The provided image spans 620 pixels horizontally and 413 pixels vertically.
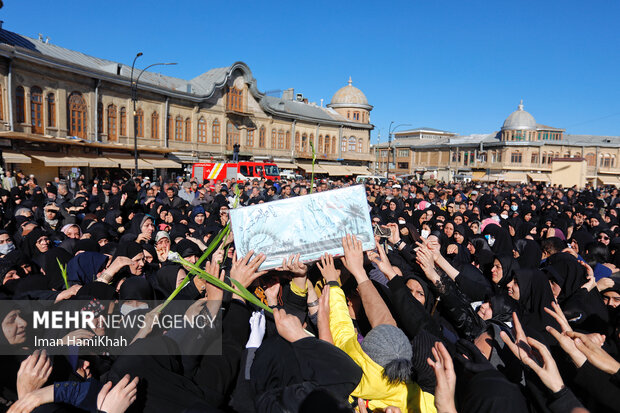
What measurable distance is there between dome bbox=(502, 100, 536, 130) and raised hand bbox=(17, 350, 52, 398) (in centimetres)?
6455

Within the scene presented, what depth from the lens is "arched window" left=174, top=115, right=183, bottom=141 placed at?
33031mm

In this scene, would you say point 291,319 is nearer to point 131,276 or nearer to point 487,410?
point 487,410

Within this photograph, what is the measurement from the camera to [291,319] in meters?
2.33

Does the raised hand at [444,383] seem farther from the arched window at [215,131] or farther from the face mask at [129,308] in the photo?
→ the arched window at [215,131]

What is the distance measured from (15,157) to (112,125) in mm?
8228

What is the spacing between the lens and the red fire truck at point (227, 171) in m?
24.2

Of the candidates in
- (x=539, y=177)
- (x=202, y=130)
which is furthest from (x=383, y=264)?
(x=539, y=177)

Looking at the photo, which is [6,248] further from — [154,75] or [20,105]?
[154,75]

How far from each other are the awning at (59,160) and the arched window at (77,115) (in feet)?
7.88

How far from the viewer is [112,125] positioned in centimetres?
2861

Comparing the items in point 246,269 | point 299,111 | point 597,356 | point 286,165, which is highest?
point 299,111

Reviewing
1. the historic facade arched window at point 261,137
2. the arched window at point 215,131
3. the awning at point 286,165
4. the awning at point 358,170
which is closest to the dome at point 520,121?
the awning at point 358,170

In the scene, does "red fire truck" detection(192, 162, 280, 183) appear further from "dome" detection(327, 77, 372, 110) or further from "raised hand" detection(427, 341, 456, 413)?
"dome" detection(327, 77, 372, 110)

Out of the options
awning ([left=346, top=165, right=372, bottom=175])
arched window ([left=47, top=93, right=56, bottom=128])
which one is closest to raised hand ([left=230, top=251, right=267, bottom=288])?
arched window ([left=47, top=93, right=56, bottom=128])
